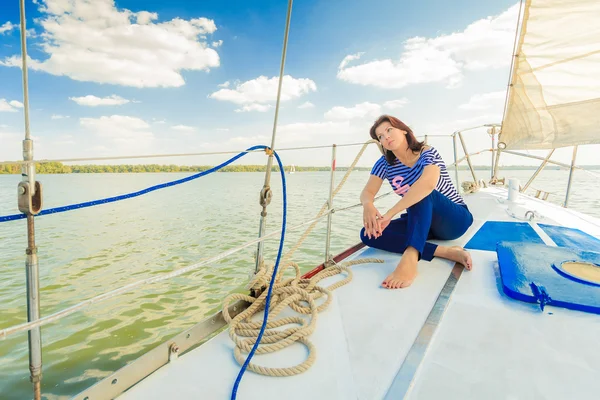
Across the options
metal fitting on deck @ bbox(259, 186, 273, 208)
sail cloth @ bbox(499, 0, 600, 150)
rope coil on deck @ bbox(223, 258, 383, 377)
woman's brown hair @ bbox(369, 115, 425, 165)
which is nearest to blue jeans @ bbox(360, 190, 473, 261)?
woman's brown hair @ bbox(369, 115, 425, 165)

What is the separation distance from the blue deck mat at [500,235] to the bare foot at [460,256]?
365 millimetres

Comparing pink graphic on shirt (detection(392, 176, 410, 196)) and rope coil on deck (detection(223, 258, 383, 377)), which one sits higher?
pink graphic on shirt (detection(392, 176, 410, 196))

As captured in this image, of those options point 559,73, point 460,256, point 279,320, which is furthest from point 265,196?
point 559,73

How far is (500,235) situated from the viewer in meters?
2.28

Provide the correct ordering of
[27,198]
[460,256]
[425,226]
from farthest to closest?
[460,256] < [425,226] < [27,198]

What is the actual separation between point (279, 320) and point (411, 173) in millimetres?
1197

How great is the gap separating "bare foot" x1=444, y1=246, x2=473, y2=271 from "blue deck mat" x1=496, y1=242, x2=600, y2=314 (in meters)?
0.14

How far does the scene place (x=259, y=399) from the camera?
2.67 ft

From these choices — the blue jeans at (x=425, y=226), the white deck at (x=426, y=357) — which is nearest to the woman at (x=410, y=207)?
the blue jeans at (x=425, y=226)

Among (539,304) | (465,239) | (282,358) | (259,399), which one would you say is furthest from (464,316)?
(465,239)

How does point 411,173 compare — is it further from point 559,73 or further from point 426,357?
point 559,73

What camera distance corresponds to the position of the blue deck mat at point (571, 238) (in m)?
1.97

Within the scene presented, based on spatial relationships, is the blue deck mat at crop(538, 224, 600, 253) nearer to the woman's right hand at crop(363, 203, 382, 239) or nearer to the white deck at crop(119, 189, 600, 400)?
the white deck at crop(119, 189, 600, 400)

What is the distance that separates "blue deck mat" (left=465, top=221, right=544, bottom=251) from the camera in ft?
6.83
